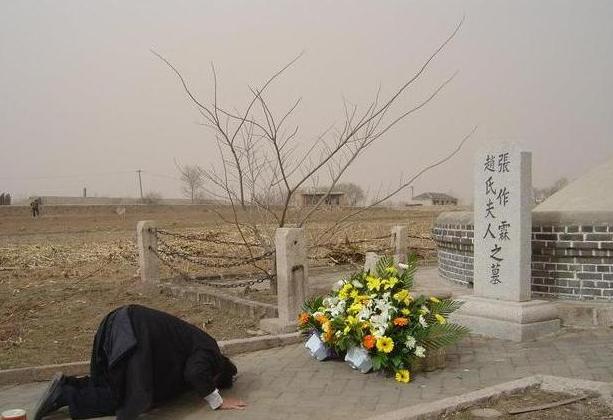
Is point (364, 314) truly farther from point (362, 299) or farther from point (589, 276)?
point (589, 276)

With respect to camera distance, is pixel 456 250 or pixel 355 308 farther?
pixel 456 250

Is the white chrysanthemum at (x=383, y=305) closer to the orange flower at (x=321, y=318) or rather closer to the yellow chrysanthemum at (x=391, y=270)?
the yellow chrysanthemum at (x=391, y=270)

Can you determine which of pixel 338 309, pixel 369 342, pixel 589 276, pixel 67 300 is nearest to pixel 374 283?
pixel 338 309

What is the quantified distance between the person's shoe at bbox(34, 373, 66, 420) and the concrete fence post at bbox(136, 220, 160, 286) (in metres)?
5.92

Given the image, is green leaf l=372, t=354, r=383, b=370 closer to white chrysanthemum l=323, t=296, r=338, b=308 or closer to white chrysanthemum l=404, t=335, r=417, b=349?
white chrysanthemum l=404, t=335, r=417, b=349

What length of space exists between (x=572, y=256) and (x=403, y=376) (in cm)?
314

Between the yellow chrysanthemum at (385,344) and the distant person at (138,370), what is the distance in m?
1.24

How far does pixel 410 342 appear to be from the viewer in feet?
17.7

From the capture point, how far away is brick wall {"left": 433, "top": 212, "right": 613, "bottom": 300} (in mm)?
7148

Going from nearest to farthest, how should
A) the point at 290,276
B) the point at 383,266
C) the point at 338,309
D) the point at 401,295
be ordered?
the point at 401,295 < the point at 338,309 < the point at 383,266 < the point at 290,276

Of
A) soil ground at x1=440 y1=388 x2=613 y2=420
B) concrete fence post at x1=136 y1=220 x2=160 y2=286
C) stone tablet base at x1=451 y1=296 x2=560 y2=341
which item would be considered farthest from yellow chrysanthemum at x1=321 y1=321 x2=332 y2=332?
concrete fence post at x1=136 y1=220 x2=160 y2=286

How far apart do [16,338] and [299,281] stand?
3.57 m

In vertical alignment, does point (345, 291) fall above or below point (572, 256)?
below

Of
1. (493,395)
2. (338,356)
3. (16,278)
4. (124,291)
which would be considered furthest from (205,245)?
(493,395)
